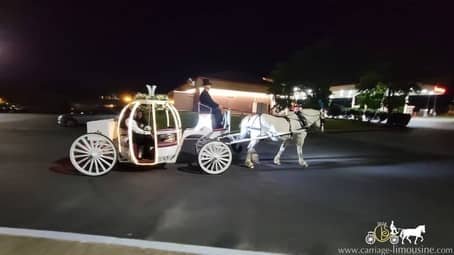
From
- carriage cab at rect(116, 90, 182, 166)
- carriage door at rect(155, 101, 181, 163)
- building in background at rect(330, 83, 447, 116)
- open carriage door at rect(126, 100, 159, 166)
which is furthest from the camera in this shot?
building in background at rect(330, 83, 447, 116)

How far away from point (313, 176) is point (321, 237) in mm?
3404

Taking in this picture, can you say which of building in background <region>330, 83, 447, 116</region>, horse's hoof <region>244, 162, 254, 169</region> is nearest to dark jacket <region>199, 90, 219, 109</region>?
horse's hoof <region>244, 162, 254, 169</region>

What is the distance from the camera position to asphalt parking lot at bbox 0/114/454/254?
3885mm

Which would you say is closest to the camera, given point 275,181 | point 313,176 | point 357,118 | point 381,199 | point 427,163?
point 381,199

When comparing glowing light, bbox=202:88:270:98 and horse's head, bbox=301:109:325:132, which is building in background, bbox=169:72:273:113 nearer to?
glowing light, bbox=202:88:270:98

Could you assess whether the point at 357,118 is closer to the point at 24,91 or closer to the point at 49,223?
the point at 49,223

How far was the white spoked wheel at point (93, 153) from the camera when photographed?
6414mm

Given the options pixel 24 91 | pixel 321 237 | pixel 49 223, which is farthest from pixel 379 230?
pixel 24 91

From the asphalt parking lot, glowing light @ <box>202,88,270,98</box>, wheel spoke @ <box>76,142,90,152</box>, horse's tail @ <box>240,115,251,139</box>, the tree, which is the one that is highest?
the tree

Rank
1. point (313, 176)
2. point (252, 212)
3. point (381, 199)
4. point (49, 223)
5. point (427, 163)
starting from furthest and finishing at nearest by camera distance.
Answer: point (427, 163) → point (313, 176) → point (381, 199) → point (252, 212) → point (49, 223)

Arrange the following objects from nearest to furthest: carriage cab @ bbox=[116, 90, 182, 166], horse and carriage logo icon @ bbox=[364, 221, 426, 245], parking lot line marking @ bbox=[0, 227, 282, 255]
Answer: parking lot line marking @ bbox=[0, 227, 282, 255] → horse and carriage logo icon @ bbox=[364, 221, 426, 245] → carriage cab @ bbox=[116, 90, 182, 166]

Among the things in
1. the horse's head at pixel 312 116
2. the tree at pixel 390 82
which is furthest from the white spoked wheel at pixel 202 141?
the tree at pixel 390 82

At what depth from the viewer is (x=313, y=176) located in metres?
7.13

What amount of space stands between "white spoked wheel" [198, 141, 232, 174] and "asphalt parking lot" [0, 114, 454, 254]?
23 cm
